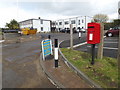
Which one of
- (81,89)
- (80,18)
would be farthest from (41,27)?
(81,89)

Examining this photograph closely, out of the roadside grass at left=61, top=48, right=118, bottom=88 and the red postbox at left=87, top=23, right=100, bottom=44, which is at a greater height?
the red postbox at left=87, top=23, right=100, bottom=44

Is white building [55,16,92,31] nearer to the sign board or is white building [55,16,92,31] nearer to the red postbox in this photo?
the sign board

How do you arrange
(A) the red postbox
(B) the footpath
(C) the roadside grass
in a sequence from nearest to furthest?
(C) the roadside grass, (B) the footpath, (A) the red postbox

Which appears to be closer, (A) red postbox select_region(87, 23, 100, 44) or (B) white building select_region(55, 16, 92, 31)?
(A) red postbox select_region(87, 23, 100, 44)

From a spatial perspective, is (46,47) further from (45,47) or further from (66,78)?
(66,78)

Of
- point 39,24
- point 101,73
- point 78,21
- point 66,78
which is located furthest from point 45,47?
point 78,21

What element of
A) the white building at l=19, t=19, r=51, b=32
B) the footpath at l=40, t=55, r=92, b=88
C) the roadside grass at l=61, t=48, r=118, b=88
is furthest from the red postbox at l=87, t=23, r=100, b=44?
the white building at l=19, t=19, r=51, b=32

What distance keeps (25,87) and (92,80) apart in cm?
198

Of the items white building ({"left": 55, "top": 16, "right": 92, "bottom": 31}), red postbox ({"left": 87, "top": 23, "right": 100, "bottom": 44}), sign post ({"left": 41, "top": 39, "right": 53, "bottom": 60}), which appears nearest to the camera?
red postbox ({"left": 87, "top": 23, "right": 100, "bottom": 44})

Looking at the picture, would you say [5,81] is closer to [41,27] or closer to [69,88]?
[69,88]

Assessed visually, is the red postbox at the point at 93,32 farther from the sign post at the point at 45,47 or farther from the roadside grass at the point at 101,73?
the sign post at the point at 45,47

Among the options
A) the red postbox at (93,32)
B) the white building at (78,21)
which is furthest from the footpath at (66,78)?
the white building at (78,21)

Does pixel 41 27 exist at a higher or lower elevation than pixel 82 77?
higher

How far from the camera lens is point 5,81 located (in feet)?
10.4
